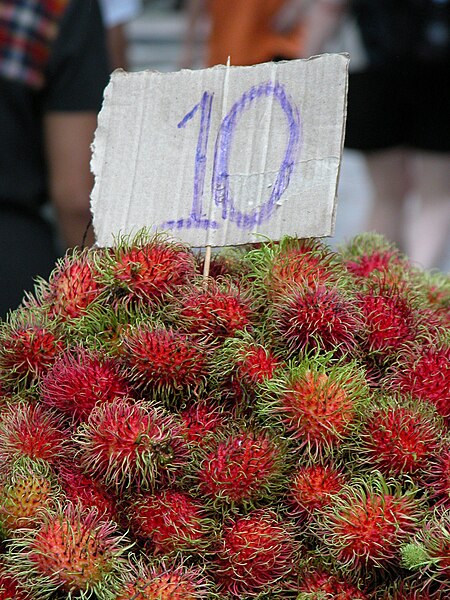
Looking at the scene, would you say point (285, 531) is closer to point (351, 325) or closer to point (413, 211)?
point (351, 325)

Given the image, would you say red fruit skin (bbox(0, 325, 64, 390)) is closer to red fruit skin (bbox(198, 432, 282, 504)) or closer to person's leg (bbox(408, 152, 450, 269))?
red fruit skin (bbox(198, 432, 282, 504))

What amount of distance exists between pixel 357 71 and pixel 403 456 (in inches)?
94.0

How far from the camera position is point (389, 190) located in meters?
3.43

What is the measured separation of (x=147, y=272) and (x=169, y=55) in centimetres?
855

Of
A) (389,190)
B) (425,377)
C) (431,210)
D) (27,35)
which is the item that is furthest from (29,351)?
(389,190)

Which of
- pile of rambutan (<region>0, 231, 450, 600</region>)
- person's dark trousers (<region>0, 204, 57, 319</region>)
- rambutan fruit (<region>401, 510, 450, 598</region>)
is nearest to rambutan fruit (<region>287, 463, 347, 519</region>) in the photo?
pile of rambutan (<region>0, 231, 450, 600</region>)

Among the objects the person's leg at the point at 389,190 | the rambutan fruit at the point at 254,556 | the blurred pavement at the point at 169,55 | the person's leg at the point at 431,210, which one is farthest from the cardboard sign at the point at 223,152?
the blurred pavement at the point at 169,55

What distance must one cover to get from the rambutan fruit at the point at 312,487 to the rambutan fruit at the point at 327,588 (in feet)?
0.25

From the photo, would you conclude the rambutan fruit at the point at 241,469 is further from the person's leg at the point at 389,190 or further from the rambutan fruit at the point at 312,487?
the person's leg at the point at 389,190

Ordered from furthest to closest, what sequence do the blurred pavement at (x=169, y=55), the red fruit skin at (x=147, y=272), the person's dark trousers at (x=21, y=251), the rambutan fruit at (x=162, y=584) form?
the blurred pavement at (x=169, y=55) → the person's dark trousers at (x=21, y=251) → the red fruit skin at (x=147, y=272) → the rambutan fruit at (x=162, y=584)

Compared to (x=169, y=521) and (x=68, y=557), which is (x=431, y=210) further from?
(x=68, y=557)

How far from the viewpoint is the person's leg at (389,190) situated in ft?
11.1

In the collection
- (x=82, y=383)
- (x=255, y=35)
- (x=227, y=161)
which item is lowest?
(x=82, y=383)

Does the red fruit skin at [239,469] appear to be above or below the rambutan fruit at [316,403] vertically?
below
